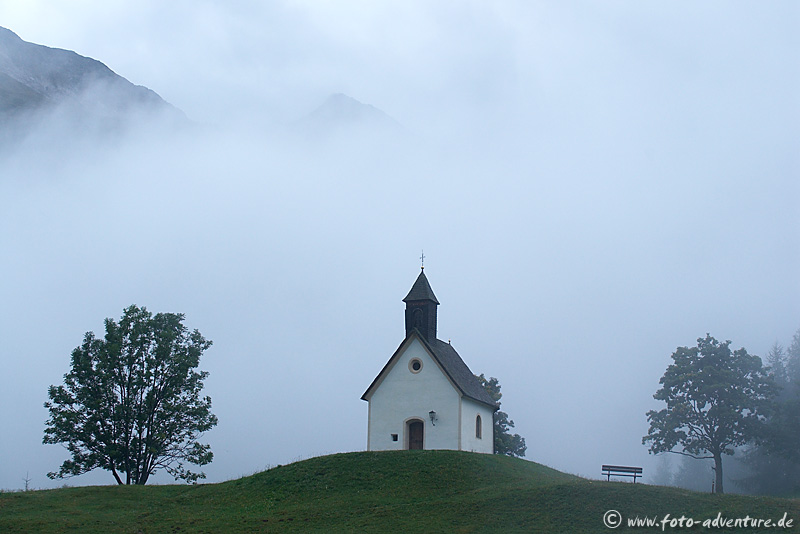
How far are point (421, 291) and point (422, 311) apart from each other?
1396 mm

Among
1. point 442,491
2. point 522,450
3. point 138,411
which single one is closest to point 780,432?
point 522,450

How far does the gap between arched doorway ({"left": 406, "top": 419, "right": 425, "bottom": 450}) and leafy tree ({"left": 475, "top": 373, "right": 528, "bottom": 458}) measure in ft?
62.4

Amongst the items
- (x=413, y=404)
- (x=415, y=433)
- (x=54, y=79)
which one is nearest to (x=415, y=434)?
(x=415, y=433)

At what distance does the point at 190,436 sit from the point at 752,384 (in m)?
42.2

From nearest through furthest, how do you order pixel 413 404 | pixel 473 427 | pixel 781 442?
pixel 413 404 < pixel 473 427 < pixel 781 442

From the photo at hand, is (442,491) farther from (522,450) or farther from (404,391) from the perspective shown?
(522,450)

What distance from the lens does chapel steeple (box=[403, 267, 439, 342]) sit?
42000 mm

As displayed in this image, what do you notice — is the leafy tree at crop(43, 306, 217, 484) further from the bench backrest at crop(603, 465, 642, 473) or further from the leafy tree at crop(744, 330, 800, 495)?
the leafy tree at crop(744, 330, 800, 495)

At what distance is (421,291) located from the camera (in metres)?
42.8

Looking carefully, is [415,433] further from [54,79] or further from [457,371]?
[54,79]

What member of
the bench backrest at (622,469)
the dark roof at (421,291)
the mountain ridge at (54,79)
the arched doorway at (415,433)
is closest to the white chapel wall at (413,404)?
the arched doorway at (415,433)

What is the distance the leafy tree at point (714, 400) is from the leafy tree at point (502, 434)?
11322 mm

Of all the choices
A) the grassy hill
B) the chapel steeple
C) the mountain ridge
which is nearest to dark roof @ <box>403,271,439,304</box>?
the chapel steeple

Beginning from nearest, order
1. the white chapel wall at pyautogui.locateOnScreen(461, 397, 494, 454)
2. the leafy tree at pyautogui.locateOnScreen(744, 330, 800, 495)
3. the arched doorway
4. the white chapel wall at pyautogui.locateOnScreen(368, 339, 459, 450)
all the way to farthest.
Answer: the white chapel wall at pyautogui.locateOnScreen(368, 339, 459, 450) < the white chapel wall at pyautogui.locateOnScreen(461, 397, 494, 454) < the arched doorway < the leafy tree at pyautogui.locateOnScreen(744, 330, 800, 495)
